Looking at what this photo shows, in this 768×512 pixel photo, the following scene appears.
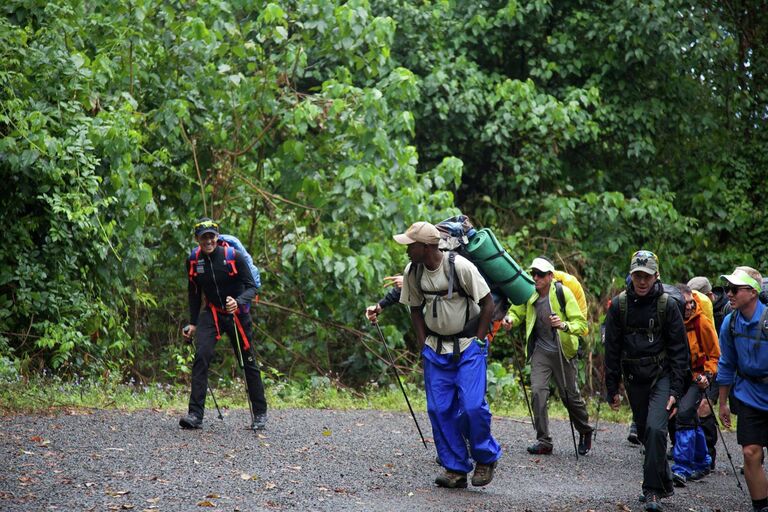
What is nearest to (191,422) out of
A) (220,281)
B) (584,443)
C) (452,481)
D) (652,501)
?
(220,281)

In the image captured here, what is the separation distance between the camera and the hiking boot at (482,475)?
776 cm

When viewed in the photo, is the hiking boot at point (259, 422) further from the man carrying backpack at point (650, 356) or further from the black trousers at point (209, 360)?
the man carrying backpack at point (650, 356)

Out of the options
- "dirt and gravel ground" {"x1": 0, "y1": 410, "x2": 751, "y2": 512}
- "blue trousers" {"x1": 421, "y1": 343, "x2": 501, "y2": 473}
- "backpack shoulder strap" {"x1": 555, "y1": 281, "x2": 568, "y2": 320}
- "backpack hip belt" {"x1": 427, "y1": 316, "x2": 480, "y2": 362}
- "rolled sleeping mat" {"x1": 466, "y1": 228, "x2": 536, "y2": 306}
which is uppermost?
"rolled sleeping mat" {"x1": 466, "y1": 228, "x2": 536, "y2": 306}

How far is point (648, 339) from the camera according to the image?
25.3 ft

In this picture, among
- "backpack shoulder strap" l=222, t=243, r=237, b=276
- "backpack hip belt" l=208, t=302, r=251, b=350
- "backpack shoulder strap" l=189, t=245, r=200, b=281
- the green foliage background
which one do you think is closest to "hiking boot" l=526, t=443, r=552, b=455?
"backpack hip belt" l=208, t=302, r=251, b=350

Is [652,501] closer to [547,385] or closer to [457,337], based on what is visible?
[457,337]

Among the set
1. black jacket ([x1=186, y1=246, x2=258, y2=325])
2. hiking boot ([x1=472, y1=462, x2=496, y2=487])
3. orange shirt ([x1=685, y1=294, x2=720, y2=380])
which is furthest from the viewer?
black jacket ([x1=186, y1=246, x2=258, y2=325])

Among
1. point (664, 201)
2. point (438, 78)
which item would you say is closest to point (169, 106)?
point (438, 78)

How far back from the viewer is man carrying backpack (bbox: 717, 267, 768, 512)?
7328mm

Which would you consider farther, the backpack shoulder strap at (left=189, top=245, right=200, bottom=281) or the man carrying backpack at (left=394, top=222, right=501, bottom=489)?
the backpack shoulder strap at (left=189, top=245, right=200, bottom=281)

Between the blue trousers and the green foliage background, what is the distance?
5.71m

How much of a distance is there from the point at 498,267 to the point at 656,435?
1929mm

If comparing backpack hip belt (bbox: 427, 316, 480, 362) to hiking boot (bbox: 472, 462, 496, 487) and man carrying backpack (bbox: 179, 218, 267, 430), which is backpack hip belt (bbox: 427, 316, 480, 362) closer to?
hiking boot (bbox: 472, 462, 496, 487)

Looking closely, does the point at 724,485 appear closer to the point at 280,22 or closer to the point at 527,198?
the point at 280,22
